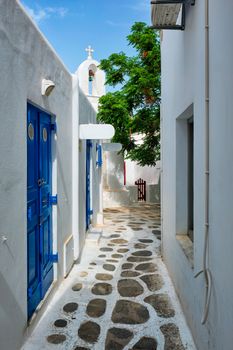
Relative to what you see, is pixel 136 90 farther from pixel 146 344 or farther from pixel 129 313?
pixel 146 344

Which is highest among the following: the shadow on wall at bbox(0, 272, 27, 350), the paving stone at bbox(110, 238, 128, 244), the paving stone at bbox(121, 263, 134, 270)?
the shadow on wall at bbox(0, 272, 27, 350)

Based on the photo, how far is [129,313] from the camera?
12.1ft

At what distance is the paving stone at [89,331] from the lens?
316 centimetres

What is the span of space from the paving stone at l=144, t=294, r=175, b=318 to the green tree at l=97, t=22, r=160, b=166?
24.3 ft

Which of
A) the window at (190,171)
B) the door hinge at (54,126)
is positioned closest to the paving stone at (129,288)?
the window at (190,171)

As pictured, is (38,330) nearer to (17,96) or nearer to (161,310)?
(161,310)

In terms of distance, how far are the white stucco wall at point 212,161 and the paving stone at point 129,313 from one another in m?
0.52

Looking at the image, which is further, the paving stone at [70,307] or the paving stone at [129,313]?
the paving stone at [70,307]

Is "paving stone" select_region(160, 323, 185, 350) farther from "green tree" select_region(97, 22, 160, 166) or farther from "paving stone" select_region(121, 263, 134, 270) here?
"green tree" select_region(97, 22, 160, 166)

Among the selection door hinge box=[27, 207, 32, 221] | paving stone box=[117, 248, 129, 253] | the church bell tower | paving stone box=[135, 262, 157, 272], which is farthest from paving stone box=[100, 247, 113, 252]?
the church bell tower

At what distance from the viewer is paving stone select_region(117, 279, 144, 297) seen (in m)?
4.28

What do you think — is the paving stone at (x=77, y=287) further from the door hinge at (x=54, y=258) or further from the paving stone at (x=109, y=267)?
the paving stone at (x=109, y=267)

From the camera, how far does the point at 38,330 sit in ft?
10.7

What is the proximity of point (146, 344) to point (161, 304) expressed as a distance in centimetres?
92
